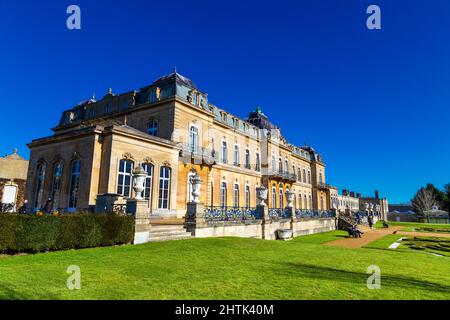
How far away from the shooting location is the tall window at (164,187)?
18328 millimetres

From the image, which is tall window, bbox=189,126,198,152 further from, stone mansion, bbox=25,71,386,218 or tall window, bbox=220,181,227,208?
tall window, bbox=220,181,227,208

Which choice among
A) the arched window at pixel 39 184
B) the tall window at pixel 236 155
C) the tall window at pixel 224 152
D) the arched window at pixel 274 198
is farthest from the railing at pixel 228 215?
the arched window at pixel 274 198

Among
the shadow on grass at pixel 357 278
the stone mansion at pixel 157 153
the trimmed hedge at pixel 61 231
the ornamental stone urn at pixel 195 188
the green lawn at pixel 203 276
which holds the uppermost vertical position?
the stone mansion at pixel 157 153

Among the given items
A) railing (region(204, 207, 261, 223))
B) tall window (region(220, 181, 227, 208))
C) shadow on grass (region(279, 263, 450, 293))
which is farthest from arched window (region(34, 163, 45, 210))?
shadow on grass (region(279, 263, 450, 293))

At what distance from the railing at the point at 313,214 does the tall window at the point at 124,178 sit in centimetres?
1441

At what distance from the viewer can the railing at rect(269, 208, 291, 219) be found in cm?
1906

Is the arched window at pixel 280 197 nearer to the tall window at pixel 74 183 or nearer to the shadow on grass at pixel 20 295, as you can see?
the tall window at pixel 74 183

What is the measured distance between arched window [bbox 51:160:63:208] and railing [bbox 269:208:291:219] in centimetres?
1379

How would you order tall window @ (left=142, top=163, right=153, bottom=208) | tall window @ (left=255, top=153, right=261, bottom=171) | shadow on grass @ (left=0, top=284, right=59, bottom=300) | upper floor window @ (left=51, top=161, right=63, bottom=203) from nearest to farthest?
shadow on grass @ (left=0, top=284, right=59, bottom=300) < upper floor window @ (left=51, top=161, right=63, bottom=203) < tall window @ (left=142, top=163, right=153, bottom=208) < tall window @ (left=255, top=153, right=261, bottom=171)

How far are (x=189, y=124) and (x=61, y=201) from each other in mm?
10484

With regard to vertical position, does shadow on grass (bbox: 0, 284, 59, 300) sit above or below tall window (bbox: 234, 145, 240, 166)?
below

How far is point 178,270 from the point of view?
20.5ft

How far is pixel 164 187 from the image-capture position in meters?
18.6

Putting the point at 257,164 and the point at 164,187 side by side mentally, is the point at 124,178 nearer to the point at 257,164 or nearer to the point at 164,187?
the point at 164,187
